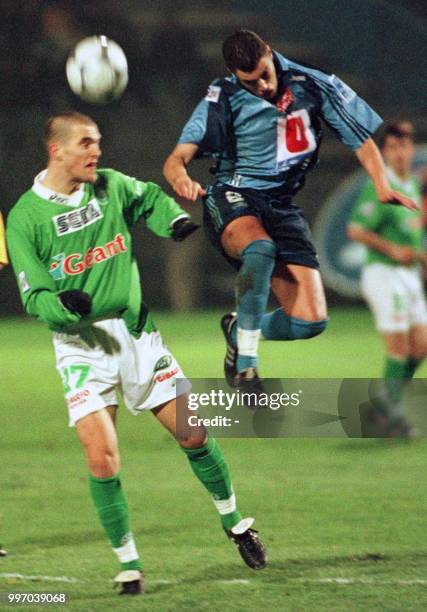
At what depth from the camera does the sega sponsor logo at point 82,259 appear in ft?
14.3

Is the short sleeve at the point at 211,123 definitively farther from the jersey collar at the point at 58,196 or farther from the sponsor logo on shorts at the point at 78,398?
the sponsor logo on shorts at the point at 78,398

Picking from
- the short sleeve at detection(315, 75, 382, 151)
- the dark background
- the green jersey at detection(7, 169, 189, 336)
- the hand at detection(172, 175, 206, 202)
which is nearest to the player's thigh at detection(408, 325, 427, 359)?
the dark background

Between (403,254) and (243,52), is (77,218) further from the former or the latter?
(403,254)

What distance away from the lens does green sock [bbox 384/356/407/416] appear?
20.9 feet

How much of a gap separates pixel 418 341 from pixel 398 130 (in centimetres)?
127

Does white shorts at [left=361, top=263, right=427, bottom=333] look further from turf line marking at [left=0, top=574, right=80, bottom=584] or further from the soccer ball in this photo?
turf line marking at [left=0, top=574, right=80, bottom=584]

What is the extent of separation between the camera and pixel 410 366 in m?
7.14

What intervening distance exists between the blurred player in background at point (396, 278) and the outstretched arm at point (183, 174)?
2.24m

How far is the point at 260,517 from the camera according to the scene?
5590 millimetres

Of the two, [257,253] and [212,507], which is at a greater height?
[257,253]

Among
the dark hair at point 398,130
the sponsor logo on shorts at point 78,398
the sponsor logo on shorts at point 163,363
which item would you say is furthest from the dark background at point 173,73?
the sponsor logo on shorts at point 78,398

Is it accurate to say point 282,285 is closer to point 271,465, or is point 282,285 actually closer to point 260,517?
point 260,517

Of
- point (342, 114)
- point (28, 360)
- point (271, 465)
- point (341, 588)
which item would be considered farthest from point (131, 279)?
point (28, 360)

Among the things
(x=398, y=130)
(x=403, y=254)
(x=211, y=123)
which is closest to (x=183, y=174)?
(x=211, y=123)
